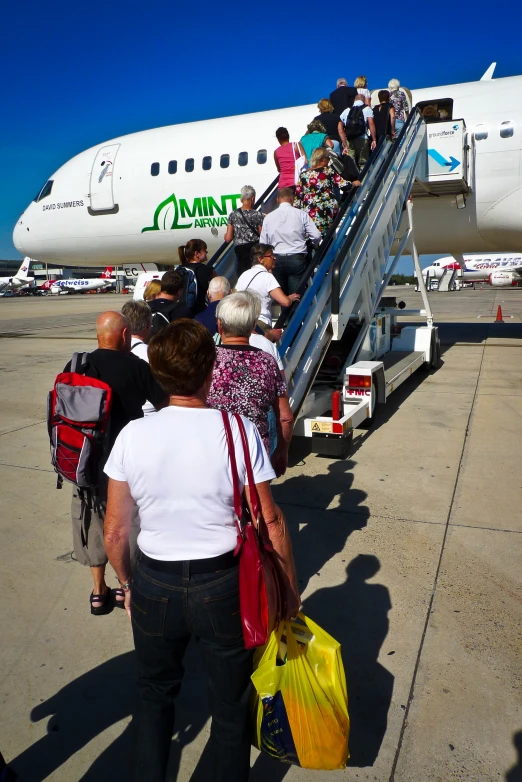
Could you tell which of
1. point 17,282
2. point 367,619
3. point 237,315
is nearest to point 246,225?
point 237,315

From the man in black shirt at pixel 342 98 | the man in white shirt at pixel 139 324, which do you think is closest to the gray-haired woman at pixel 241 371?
the man in white shirt at pixel 139 324

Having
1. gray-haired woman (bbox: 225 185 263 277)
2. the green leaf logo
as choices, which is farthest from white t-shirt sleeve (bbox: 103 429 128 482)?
the green leaf logo

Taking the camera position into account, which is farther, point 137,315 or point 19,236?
point 19,236

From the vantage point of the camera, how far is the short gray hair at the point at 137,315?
3.70 metres

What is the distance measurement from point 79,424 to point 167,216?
30.4 feet

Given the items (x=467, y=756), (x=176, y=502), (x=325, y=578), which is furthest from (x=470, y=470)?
(x=176, y=502)

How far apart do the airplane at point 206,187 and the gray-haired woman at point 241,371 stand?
7797 mm

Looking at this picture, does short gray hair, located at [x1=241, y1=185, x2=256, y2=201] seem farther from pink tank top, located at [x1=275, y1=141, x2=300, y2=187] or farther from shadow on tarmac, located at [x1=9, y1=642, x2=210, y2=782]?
shadow on tarmac, located at [x1=9, y1=642, x2=210, y2=782]

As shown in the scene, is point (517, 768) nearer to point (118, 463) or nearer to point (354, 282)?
point (118, 463)

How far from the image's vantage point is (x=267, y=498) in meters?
1.91

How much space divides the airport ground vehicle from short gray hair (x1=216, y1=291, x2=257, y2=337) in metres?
1.92

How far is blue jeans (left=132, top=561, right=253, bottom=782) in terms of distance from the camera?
1.79 meters

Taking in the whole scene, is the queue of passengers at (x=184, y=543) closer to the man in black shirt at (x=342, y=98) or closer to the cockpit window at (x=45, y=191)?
the man in black shirt at (x=342, y=98)

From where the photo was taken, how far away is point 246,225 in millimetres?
6484
